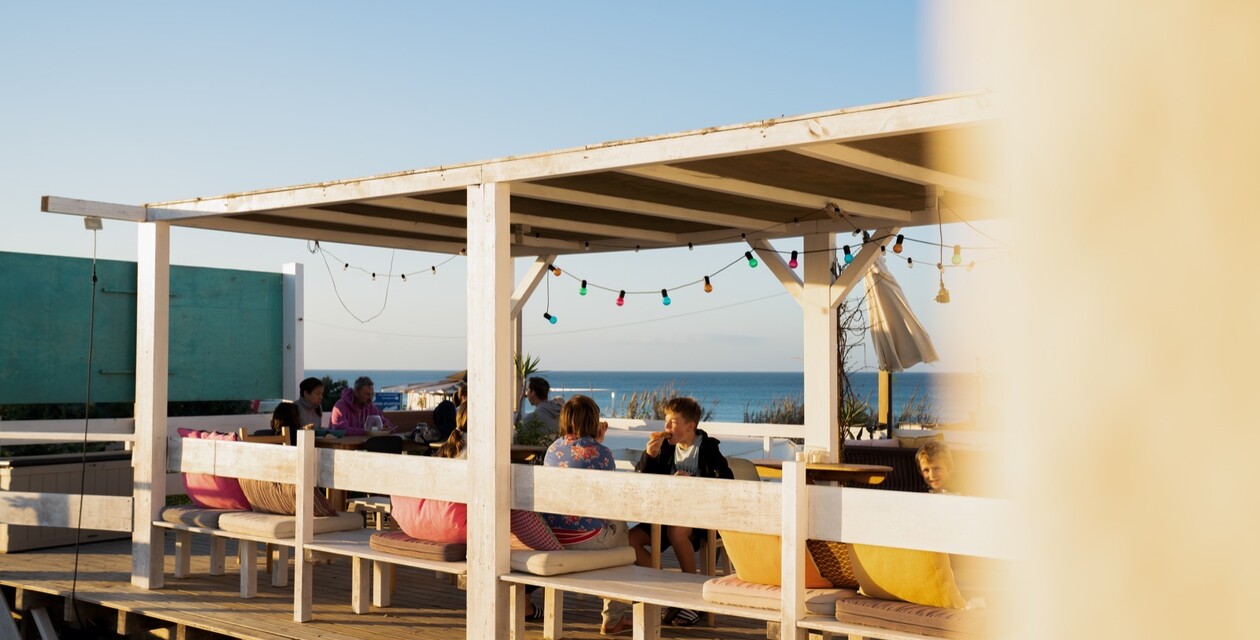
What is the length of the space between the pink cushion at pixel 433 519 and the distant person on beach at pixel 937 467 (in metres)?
2.40

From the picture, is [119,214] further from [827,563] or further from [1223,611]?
[1223,611]

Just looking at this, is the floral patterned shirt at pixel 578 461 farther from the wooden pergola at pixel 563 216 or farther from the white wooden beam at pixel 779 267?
the white wooden beam at pixel 779 267

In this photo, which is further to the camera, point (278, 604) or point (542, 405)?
point (542, 405)

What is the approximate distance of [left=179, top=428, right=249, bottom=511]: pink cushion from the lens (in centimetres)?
724

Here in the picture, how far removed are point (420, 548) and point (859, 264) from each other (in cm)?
389

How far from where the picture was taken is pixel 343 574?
7.95 metres

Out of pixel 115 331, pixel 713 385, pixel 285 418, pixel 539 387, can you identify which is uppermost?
pixel 115 331

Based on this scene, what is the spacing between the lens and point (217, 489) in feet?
24.0

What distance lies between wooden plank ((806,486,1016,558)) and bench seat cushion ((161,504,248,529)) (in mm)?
4062

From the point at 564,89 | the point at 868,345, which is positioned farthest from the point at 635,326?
the point at 868,345

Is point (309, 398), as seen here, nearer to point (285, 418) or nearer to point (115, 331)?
point (285, 418)

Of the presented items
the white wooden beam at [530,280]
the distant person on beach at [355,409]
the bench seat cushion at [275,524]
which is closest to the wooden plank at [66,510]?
the bench seat cushion at [275,524]

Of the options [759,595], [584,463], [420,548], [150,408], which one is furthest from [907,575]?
[150,408]

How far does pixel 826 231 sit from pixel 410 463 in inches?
143
